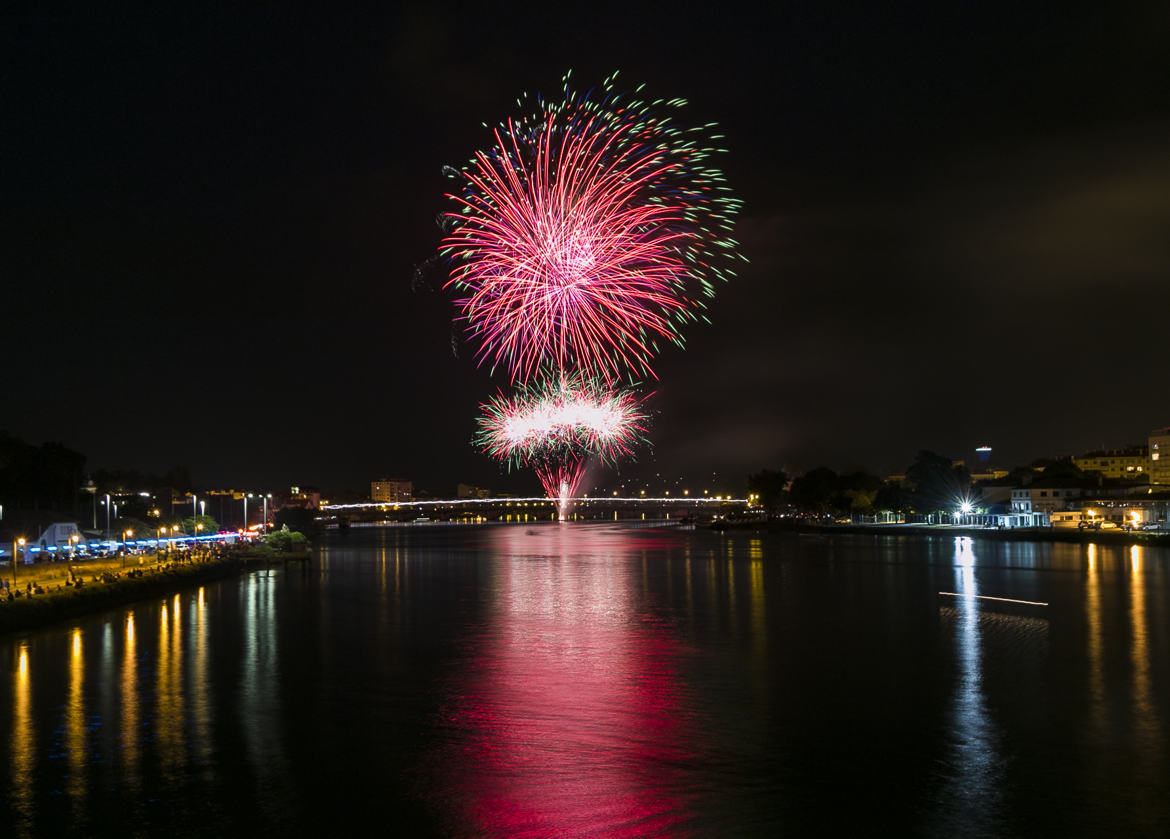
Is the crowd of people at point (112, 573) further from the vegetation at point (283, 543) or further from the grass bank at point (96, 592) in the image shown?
the vegetation at point (283, 543)

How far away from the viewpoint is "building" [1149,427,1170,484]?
143 m

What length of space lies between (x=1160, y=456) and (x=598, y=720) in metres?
152

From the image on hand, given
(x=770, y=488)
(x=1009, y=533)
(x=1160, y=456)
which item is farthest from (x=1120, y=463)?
(x=1009, y=533)

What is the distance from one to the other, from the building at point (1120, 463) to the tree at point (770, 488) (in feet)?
139

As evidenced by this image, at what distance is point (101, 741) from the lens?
1375 cm

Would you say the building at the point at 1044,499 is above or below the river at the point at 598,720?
above

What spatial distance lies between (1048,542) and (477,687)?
6412cm

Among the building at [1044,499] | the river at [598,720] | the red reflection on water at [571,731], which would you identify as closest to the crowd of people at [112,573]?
the river at [598,720]

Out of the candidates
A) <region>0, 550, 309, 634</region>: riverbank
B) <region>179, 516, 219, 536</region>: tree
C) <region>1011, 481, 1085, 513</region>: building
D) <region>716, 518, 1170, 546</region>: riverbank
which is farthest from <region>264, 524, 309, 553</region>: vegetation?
<region>1011, 481, 1085, 513</region>: building

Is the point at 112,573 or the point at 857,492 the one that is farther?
the point at 857,492

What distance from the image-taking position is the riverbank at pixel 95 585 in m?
25.5

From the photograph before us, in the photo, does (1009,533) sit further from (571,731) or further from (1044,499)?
(571,731)

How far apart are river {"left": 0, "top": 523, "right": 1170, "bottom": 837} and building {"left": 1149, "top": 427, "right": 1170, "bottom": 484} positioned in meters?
128

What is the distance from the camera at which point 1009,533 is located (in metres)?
79.7
